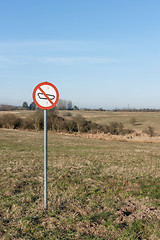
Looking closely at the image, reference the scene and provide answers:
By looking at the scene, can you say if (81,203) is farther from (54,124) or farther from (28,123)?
(28,123)

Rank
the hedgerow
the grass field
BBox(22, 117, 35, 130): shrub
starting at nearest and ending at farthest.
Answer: the grass field, the hedgerow, BBox(22, 117, 35, 130): shrub

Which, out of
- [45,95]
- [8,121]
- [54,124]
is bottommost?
[54,124]

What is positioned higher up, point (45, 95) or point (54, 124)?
point (45, 95)

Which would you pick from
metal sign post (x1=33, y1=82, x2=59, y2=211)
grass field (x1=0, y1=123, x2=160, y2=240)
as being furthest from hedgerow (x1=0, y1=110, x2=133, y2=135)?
metal sign post (x1=33, y1=82, x2=59, y2=211)

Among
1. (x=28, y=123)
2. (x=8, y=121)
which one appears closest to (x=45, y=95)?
(x=28, y=123)

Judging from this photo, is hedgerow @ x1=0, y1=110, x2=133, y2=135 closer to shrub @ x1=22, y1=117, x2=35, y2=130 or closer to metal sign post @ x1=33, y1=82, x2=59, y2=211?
shrub @ x1=22, y1=117, x2=35, y2=130

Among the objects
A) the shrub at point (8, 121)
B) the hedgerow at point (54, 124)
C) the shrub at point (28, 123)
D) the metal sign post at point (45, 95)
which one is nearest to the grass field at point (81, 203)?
the metal sign post at point (45, 95)

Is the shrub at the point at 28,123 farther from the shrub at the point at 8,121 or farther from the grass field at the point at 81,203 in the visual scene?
the grass field at the point at 81,203

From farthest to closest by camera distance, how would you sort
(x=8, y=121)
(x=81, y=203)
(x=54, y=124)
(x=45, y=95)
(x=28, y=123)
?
(x=28, y=123) < (x=8, y=121) < (x=54, y=124) < (x=81, y=203) < (x=45, y=95)

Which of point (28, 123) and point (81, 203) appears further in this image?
point (28, 123)

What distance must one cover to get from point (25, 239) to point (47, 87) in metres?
2.98

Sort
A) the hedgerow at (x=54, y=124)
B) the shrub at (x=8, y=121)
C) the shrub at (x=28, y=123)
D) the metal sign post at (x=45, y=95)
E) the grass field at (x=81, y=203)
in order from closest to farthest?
the grass field at (x=81, y=203) → the metal sign post at (x=45, y=95) → the hedgerow at (x=54, y=124) → the shrub at (x=8, y=121) → the shrub at (x=28, y=123)

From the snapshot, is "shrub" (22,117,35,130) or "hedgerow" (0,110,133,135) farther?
"shrub" (22,117,35,130)

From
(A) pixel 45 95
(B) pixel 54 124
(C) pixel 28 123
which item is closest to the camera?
(A) pixel 45 95
